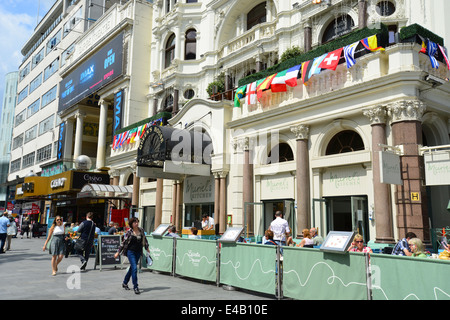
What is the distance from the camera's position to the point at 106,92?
117 feet

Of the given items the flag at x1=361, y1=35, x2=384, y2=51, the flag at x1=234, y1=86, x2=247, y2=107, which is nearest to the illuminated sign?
the flag at x1=234, y1=86, x2=247, y2=107

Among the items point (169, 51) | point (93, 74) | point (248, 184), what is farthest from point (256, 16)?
point (93, 74)

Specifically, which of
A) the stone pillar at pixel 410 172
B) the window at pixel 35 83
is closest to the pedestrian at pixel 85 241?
the stone pillar at pixel 410 172

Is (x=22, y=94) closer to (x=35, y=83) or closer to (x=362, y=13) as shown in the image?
(x=35, y=83)

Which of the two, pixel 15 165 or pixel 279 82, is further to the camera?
pixel 15 165

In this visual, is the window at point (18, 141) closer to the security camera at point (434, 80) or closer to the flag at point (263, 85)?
the flag at point (263, 85)

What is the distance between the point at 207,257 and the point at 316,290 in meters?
3.77

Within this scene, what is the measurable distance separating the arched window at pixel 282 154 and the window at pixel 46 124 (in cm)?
3621

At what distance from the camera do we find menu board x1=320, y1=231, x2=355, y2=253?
707cm

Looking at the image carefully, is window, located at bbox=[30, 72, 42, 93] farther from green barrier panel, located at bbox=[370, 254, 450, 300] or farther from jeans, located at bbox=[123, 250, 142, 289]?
green barrier panel, located at bbox=[370, 254, 450, 300]

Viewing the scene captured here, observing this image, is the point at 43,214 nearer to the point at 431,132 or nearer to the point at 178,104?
the point at 178,104

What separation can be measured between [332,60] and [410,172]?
5.19 m

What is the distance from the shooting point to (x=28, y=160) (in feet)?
175

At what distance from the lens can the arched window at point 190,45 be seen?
95.6ft
